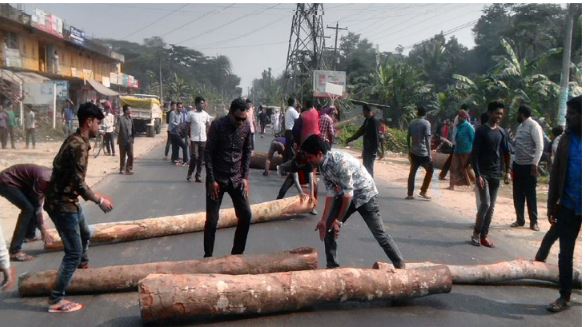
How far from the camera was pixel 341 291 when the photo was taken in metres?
4.42

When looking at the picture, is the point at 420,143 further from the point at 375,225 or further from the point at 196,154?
the point at 375,225

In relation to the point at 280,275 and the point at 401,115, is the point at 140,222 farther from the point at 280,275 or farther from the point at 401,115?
the point at 401,115

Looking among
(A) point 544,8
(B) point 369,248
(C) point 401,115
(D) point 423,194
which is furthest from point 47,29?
(A) point 544,8

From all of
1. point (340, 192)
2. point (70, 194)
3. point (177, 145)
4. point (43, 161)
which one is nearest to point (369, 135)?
point (340, 192)

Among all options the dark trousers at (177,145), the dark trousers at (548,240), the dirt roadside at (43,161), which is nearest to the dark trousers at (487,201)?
the dark trousers at (548,240)

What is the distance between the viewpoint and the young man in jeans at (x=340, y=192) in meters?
4.74

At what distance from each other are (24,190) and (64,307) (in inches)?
70.5

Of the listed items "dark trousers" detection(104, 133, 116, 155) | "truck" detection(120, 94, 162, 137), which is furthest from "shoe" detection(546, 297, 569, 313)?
"truck" detection(120, 94, 162, 137)

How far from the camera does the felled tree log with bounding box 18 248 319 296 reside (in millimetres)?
4648

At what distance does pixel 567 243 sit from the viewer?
4.62 meters

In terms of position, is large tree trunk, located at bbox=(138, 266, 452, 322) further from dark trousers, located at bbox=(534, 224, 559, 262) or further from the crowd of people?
dark trousers, located at bbox=(534, 224, 559, 262)

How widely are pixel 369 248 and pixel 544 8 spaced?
41575 mm

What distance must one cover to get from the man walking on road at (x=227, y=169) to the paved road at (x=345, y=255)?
73 cm

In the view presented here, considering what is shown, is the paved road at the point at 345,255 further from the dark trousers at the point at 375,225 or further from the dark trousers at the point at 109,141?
the dark trousers at the point at 109,141
